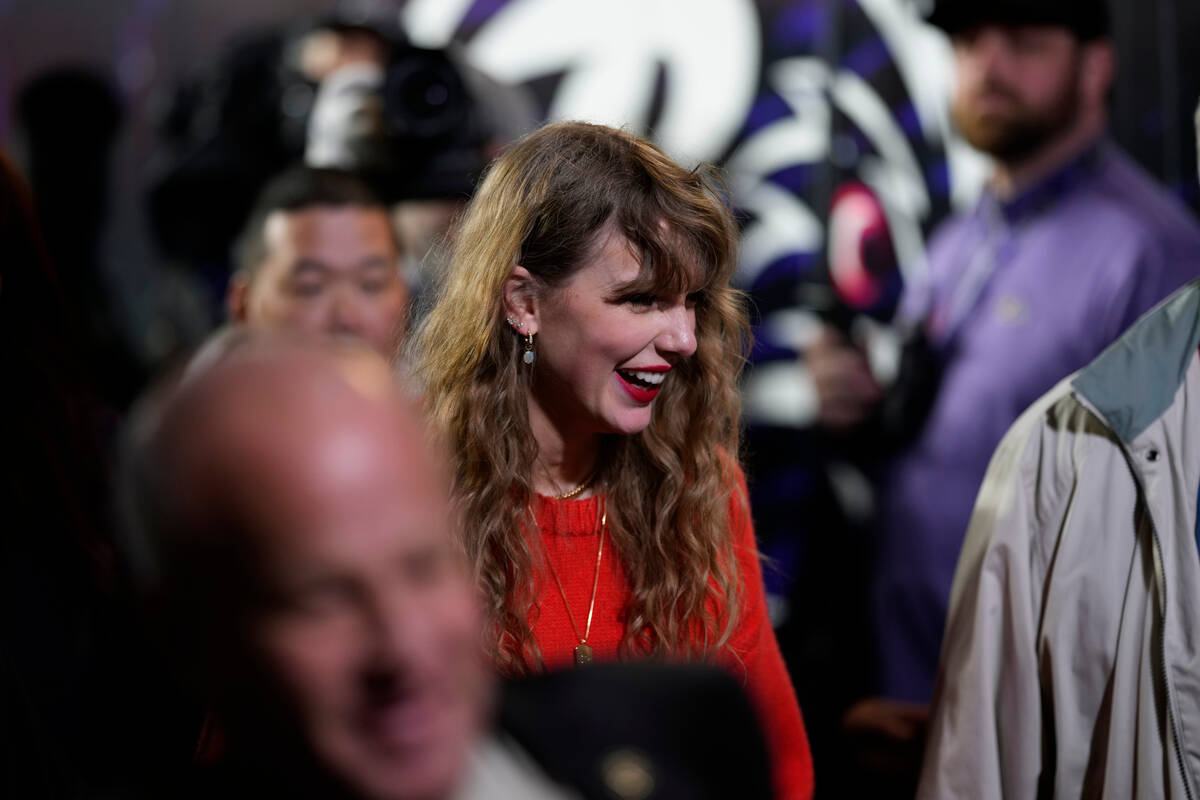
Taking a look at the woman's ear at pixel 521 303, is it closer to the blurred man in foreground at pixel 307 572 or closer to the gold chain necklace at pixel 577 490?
the gold chain necklace at pixel 577 490

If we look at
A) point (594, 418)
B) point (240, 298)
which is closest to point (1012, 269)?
point (594, 418)

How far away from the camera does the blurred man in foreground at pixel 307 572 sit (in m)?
0.69

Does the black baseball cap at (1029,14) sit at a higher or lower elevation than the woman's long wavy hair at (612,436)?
higher

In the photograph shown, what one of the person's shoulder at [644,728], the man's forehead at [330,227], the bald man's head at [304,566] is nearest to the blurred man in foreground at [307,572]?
the bald man's head at [304,566]

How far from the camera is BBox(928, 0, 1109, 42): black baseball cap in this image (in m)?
3.12

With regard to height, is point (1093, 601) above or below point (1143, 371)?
below

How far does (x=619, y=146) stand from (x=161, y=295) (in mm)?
2465

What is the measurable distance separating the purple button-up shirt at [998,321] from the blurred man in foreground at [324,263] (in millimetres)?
1492

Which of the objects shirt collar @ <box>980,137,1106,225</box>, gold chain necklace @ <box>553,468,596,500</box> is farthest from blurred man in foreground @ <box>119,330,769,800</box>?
shirt collar @ <box>980,137,1106,225</box>

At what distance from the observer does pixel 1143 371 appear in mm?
1824

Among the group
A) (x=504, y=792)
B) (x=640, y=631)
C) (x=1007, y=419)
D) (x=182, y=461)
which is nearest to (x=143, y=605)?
(x=182, y=461)

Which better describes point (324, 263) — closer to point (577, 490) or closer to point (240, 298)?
point (240, 298)

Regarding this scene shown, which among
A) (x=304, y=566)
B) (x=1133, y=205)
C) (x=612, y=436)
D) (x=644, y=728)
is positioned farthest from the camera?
(x=1133, y=205)

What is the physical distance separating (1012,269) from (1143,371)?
147 centimetres
